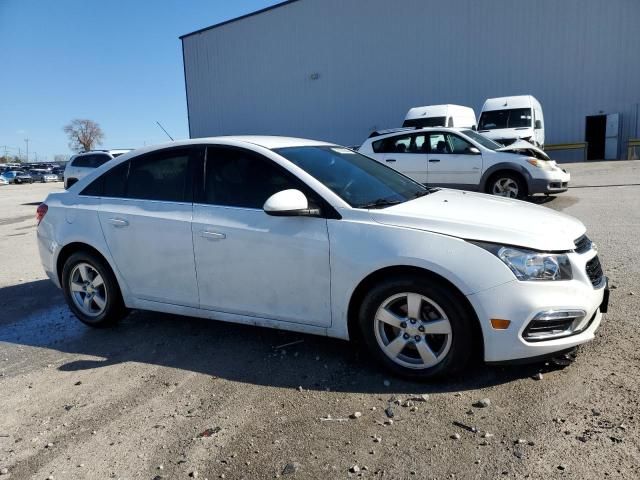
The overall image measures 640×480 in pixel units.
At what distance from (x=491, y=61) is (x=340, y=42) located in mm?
9488

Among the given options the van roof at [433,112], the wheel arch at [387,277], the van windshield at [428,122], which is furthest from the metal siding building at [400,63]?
the wheel arch at [387,277]

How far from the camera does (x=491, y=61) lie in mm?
26875

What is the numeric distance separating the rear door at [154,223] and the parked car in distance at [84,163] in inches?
549

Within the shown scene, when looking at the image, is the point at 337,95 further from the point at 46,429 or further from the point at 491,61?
the point at 46,429

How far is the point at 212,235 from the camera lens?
3748 millimetres

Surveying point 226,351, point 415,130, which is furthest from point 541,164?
point 226,351

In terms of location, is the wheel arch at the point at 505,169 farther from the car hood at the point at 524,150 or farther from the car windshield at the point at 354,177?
the car windshield at the point at 354,177

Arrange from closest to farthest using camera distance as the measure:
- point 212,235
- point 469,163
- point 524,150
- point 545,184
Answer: point 212,235 → point 545,184 → point 469,163 → point 524,150

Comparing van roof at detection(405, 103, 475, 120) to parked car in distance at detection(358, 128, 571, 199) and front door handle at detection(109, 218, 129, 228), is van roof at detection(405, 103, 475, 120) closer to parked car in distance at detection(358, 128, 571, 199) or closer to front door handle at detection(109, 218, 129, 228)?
parked car in distance at detection(358, 128, 571, 199)

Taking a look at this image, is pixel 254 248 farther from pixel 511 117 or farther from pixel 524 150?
pixel 511 117

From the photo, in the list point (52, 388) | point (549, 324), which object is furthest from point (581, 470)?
point (52, 388)

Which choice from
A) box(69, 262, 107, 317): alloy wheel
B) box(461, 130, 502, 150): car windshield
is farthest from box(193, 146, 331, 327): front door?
box(461, 130, 502, 150): car windshield

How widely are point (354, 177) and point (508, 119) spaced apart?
1553 centimetres

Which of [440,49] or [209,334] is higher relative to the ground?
[440,49]
